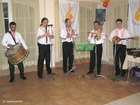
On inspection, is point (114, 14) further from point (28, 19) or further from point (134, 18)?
point (28, 19)

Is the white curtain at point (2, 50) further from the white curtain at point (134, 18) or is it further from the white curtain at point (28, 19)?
the white curtain at point (134, 18)

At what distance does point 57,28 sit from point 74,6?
1003mm

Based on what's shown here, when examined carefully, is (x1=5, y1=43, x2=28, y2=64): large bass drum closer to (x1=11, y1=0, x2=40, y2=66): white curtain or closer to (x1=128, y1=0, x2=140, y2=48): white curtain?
(x1=11, y1=0, x2=40, y2=66): white curtain

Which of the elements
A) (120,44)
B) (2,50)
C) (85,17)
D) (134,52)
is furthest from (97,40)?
(2,50)

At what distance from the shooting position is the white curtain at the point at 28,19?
4562 mm

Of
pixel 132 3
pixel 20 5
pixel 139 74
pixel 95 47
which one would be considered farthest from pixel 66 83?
pixel 132 3

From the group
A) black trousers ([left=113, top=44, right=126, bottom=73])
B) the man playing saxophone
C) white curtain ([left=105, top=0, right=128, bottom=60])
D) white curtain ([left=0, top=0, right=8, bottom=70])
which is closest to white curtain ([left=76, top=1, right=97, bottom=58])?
white curtain ([left=105, top=0, right=128, bottom=60])

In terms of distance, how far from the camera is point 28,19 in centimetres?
476

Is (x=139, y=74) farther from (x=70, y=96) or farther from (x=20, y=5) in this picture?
(x=20, y=5)

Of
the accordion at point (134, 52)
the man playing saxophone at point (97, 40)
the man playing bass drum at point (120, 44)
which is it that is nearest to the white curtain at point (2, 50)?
the man playing saxophone at point (97, 40)

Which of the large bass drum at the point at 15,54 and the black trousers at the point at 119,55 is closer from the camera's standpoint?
the large bass drum at the point at 15,54

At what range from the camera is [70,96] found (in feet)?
10.5

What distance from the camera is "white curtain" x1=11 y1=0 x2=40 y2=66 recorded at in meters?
4.56

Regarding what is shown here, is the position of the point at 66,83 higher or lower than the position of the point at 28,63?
lower
